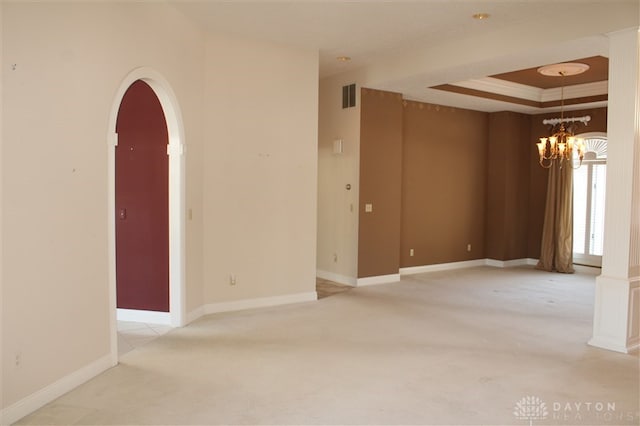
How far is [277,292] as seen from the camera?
20.5ft

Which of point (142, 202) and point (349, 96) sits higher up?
point (349, 96)

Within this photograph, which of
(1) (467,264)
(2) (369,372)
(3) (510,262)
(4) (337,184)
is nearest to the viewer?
(2) (369,372)

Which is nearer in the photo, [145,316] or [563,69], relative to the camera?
[145,316]

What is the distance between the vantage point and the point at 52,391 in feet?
11.1

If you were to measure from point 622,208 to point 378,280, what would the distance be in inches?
145

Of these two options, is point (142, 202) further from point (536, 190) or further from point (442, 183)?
point (536, 190)

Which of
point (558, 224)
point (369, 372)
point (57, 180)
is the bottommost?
point (369, 372)

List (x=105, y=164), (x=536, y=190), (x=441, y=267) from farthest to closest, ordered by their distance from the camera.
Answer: (x=536, y=190) → (x=441, y=267) → (x=105, y=164)

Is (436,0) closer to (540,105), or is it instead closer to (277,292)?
(277,292)

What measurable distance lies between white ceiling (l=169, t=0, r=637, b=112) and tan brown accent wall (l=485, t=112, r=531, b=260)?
3419 mm

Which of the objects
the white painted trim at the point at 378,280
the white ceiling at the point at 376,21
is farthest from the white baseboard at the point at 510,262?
the white ceiling at the point at 376,21

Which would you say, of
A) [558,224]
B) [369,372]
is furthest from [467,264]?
[369,372]

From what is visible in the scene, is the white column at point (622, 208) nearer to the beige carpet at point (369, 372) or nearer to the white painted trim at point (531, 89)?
the beige carpet at point (369, 372)

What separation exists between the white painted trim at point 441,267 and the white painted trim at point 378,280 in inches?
24.4
